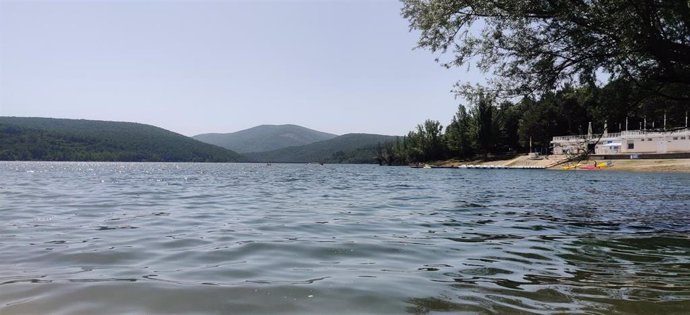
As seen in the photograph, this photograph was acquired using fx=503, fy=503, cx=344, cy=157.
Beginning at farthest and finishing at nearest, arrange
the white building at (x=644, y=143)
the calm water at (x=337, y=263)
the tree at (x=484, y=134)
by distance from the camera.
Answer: the tree at (x=484, y=134)
the white building at (x=644, y=143)
the calm water at (x=337, y=263)

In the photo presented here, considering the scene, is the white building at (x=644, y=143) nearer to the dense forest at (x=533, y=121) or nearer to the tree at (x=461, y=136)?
the dense forest at (x=533, y=121)

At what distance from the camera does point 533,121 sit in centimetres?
1909

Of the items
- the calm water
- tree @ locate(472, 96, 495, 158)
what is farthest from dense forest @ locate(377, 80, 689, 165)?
the calm water

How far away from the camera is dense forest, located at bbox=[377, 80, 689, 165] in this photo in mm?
17578

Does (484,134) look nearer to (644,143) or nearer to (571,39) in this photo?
(644,143)

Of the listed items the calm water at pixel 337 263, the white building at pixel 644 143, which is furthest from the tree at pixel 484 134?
the calm water at pixel 337 263

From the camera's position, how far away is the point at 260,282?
7082 millimetres

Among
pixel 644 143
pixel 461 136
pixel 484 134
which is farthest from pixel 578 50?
pixel 461 136

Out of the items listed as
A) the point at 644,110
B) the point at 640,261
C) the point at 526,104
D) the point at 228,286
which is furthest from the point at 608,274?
the point at 644,110

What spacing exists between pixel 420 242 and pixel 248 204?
425 inches

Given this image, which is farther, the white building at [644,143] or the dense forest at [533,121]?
the white building at [644,143]

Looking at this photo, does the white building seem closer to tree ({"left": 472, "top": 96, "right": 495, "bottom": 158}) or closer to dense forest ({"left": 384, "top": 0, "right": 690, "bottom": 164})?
tree ({"left": 472, "top": 96, "right": 495, "bottom": 158})

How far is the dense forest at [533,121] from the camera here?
17.6 m

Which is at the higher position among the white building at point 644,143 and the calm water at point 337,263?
the white building at point 644,143
